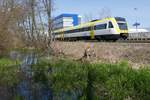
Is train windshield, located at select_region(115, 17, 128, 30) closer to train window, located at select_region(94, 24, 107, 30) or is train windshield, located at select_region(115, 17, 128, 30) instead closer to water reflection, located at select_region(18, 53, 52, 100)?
train window, located at select_region(94, 24, 107, 30)

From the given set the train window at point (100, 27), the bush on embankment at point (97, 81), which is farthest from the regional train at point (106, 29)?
the bush on embankment at point (97, 81)

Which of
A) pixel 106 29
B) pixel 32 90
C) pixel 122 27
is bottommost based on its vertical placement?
pixel 32 90

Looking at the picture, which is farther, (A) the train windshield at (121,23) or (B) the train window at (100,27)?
(B) the train window at (100,27)

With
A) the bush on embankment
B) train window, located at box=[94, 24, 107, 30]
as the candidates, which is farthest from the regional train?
the bush on embankment

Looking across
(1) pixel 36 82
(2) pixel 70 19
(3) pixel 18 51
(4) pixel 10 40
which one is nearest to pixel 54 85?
(1) pixel 36 82

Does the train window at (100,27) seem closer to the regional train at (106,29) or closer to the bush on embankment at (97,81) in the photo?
the regional train at (106,29)

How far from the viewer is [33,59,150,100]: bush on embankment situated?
9.77 meters

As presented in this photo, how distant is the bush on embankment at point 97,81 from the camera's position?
384 inches

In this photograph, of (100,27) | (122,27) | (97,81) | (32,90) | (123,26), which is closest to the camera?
(97,81)

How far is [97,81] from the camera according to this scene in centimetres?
1105

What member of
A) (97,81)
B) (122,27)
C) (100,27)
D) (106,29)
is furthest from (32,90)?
(100,27)

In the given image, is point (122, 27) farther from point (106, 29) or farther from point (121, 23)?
point (106, 29)

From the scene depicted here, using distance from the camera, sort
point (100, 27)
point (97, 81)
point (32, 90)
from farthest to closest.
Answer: point (100, 27)
point (32, 90)
point (97, 81)

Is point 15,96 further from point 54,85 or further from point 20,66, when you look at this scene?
point 20,66
